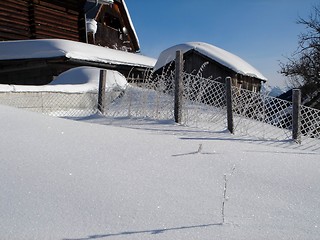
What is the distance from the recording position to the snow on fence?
5.93 m

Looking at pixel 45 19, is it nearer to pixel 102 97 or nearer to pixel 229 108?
pixel 102 97

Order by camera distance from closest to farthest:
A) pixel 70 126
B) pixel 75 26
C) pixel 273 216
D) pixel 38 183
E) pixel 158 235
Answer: pixel 158 235 < pixel 273 216 < pixel 38 183 < pixel 70 126 < pixel 75 26

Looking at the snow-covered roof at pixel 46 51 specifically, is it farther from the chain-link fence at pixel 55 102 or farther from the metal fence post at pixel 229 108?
the metal fence post at pixel 229 108

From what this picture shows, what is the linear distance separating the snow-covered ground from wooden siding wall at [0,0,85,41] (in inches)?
424

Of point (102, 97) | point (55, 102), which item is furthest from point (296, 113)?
point (55, 102)

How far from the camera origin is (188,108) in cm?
643

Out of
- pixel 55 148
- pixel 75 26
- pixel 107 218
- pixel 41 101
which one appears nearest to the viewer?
pixel 107 218

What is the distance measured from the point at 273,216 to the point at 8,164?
6.09ft

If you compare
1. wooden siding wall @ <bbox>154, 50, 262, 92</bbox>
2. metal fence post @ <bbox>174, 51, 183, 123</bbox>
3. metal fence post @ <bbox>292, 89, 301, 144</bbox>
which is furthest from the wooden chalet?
metal fence post @ <bbox>292, 89, 301, 144</bbox>

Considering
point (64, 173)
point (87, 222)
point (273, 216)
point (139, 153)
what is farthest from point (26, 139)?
point (273, 216)

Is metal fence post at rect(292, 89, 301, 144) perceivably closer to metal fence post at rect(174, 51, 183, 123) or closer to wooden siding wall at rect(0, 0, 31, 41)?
metal fence post at rect(174, 51, 183, 123)

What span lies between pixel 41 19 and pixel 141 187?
1325 centimetres

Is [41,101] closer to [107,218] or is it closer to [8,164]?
[8,164]

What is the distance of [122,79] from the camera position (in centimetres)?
992
